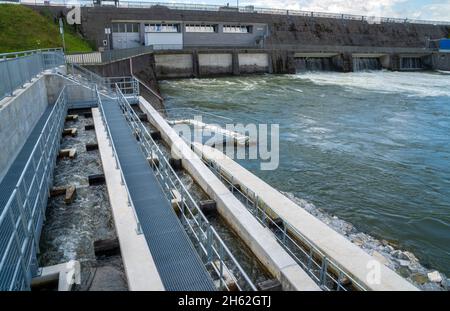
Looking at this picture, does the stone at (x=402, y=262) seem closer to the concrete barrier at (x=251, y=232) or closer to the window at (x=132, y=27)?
the concrete barrier at (x=251, y=232)

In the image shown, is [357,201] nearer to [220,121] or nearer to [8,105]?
[8,105]

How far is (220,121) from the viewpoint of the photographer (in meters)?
20.1

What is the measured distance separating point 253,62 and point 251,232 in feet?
125

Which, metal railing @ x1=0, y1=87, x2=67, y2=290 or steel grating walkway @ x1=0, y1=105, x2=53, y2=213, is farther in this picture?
steel grating walkway @ x1=0, y1=105, x2=53, y2=213

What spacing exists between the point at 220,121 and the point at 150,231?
13990 mm

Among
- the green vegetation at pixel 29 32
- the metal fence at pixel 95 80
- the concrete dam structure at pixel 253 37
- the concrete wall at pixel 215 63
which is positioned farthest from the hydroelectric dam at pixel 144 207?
the concrete dam structure at pixel 253 37

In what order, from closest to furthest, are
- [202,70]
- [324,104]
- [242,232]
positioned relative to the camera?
[242,232]
[324,104]
[202,70]

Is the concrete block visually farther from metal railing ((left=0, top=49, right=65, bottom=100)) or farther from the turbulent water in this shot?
the turbulent water

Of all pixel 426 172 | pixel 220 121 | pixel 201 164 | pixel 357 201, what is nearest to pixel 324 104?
pixel 220 121

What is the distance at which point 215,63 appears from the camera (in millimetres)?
40219

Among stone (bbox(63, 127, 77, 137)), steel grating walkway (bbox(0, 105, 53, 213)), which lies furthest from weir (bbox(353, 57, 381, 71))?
steel grating walkway (bbox(0, 105, 53, 213))

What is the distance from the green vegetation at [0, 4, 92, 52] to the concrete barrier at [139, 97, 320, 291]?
82.1ft

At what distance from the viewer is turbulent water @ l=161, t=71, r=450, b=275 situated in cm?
955

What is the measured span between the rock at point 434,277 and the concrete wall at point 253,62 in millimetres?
36748
